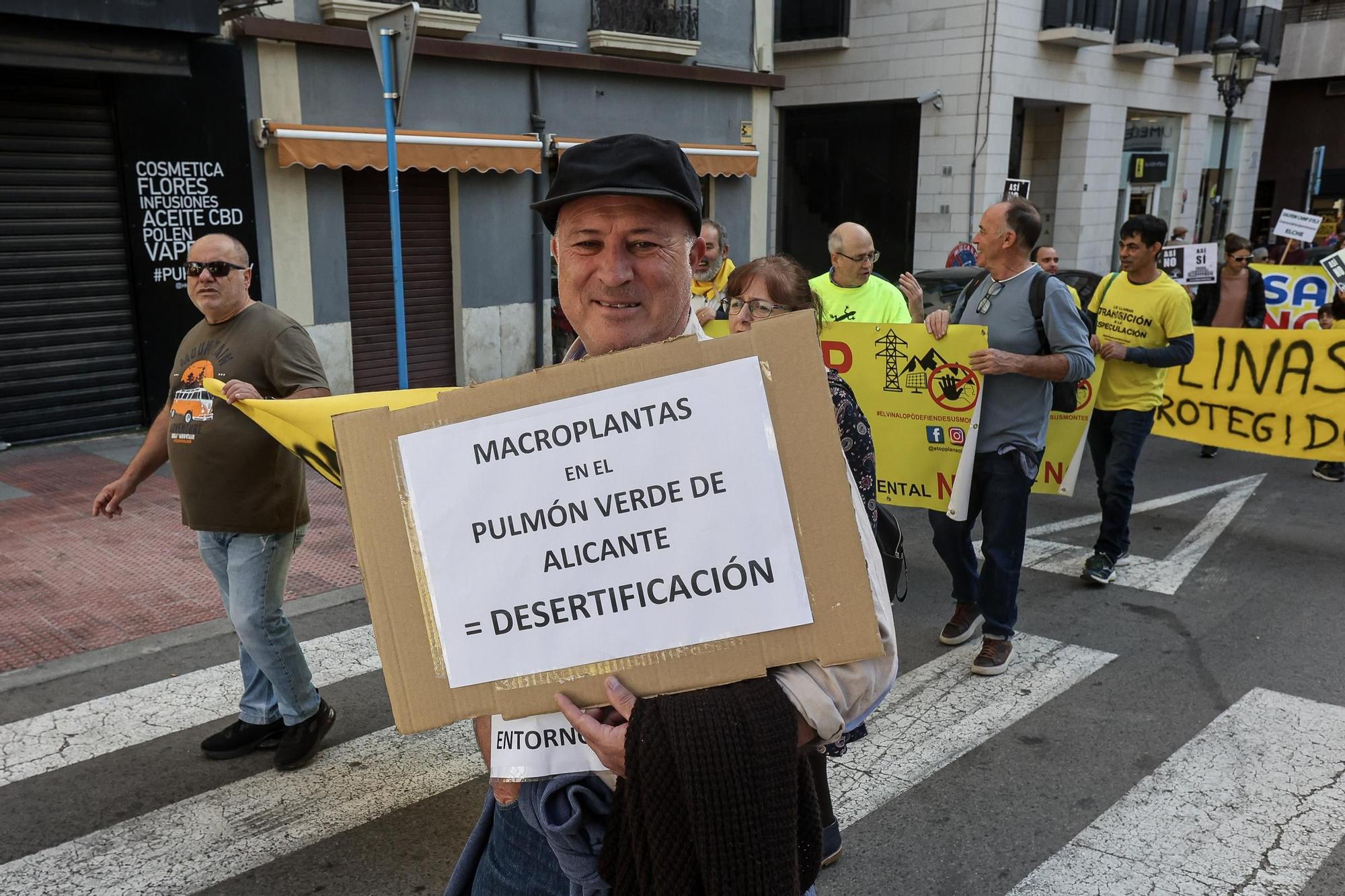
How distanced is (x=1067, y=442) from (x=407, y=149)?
804 cm

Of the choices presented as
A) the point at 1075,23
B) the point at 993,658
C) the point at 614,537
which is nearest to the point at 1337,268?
the point at 993,658

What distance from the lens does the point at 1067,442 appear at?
6.54 meters

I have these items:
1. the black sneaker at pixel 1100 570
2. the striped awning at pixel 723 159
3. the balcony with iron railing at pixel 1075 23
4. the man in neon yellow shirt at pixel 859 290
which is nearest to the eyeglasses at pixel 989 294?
the man in neon yellow shirt at pixel 859 290

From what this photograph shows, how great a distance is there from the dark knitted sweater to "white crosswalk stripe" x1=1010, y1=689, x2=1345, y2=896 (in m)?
2.39

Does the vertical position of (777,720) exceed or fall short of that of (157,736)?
it exceeds it

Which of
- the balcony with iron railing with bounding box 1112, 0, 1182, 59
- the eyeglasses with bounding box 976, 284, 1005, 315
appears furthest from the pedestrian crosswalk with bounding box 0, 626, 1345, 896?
the balcony with iron railing with bounding box 1112, 0, 1182, 59

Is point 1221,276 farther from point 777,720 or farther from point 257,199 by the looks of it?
point 777,720

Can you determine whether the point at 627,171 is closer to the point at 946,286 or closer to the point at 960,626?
the point at 960,626

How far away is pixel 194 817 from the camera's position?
3840 millimetres

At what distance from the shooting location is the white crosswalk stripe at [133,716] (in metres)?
4.30

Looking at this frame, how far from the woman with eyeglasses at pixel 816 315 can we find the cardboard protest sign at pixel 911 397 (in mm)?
2353

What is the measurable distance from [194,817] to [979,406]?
3745 mm

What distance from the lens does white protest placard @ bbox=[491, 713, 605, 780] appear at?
1.51 meters

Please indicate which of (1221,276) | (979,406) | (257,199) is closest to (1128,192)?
(1221,276)
